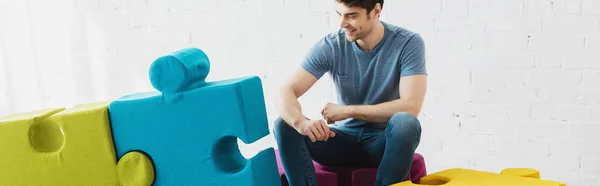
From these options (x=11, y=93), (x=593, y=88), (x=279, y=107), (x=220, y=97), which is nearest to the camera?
(x=220, y=97)

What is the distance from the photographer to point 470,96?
3.13m

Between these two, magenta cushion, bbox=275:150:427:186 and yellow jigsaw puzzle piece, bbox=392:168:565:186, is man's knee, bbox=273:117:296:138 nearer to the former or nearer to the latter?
magenta cushion, bbox=275:150:427:186

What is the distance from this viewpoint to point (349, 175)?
236 cm

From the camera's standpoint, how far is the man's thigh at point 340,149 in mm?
2359

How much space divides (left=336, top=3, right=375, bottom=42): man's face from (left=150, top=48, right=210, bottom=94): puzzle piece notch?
0.44 metres

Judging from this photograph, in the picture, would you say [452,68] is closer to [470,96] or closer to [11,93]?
[470,96]

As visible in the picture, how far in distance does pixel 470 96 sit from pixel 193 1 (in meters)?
1.16

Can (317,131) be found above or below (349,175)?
above

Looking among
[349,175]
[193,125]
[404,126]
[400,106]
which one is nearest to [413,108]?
[400,106]

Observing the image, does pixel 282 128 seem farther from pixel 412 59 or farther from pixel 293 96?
pixel 412 59

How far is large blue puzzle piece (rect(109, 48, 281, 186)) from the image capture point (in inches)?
83.0

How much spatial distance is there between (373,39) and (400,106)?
0.22 m

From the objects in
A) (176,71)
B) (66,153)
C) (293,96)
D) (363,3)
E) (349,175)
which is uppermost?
(363,3)

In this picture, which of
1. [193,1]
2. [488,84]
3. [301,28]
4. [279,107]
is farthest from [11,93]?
[488,84]
